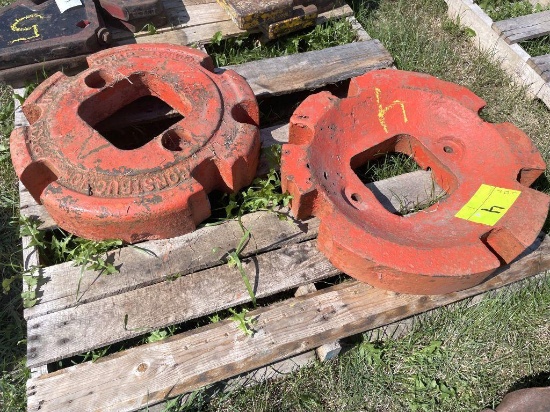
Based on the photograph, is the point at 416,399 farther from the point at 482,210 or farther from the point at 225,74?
the point at 225,74

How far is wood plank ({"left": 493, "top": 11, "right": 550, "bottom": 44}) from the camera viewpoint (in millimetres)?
3443

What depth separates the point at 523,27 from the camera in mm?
3500

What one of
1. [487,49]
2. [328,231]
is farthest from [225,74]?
[487,49]

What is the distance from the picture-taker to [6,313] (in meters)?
2.46

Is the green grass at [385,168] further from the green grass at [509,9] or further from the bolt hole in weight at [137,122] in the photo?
the green grass at [509,9]

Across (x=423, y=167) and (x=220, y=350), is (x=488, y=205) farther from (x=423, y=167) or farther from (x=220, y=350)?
(x=220, y=350)

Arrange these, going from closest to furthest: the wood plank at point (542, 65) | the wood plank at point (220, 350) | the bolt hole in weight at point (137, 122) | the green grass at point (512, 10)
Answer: the wood plank at point (220, 350) < the bolt hole in weight at point (137, 122) < the wood plank at point (542, 65) < the green grass at point (512, 10)

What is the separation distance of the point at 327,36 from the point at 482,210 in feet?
5.69

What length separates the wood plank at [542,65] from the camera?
3230 millimetres

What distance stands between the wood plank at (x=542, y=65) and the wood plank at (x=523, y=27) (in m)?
0.23

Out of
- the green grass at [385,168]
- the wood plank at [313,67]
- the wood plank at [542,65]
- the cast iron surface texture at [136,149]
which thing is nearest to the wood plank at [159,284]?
the cast iron surface texture at [136,149]

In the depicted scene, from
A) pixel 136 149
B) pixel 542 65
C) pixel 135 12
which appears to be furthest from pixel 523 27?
pixel 136 149

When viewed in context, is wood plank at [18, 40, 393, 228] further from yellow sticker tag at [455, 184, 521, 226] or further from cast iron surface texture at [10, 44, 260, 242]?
yellow sticker tag at [455, 184, 521, 226]

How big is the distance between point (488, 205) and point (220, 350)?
1386mm
